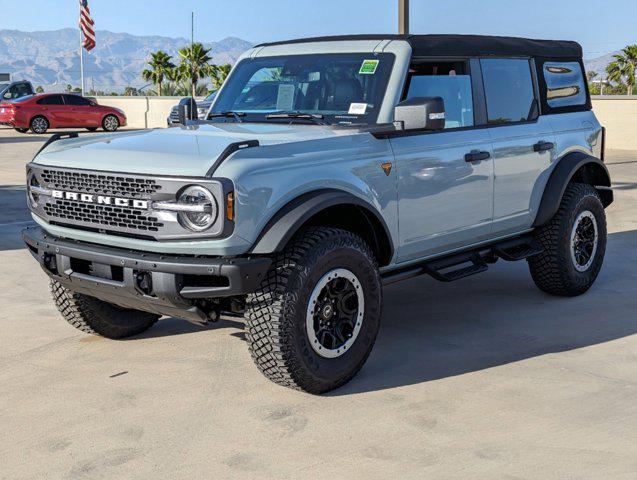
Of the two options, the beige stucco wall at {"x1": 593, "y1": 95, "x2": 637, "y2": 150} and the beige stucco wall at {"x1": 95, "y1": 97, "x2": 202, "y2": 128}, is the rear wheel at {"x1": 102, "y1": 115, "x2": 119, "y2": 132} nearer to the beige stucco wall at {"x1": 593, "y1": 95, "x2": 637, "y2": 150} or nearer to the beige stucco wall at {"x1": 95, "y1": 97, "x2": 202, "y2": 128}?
the beige stucco wall at {"x1": 95, "y1": 97, "x2": 202, "y2": 128}

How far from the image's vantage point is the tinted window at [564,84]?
670 cm

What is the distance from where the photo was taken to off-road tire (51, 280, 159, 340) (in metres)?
5.43

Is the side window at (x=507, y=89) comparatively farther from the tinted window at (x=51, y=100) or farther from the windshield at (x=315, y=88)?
the tinted window at (x=51, y=100)

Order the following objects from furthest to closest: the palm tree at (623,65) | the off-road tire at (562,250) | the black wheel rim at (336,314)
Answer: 1. the palm tree at (623,65)
2. the off-road tire at (562,250)
3. the black wheel rim at (336,314)

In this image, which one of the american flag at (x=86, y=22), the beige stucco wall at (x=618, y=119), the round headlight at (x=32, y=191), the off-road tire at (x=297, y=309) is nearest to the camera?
the off-road tire at (x=297, y=309)

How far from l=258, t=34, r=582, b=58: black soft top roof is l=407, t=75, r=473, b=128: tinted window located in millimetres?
158

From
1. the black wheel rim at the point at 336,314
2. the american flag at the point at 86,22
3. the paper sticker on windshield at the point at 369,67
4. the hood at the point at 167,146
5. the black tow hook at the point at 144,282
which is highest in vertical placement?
the american flag at the point at 86,22

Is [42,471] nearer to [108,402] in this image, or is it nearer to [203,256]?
[108,402]

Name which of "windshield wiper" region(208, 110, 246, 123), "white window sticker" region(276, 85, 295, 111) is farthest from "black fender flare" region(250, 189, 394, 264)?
"windshield wiper" region(208, 110, 246, 123)

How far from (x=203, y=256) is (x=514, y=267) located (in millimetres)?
4510

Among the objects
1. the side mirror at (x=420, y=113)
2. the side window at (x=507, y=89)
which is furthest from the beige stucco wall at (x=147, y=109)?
the side mirror at (x=420, y=113)

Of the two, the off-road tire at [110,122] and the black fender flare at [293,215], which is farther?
the off-road tire at [110,122]

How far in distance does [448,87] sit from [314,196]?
5.53ft

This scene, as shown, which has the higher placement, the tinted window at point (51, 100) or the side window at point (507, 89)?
the side window at point (507, 89)
